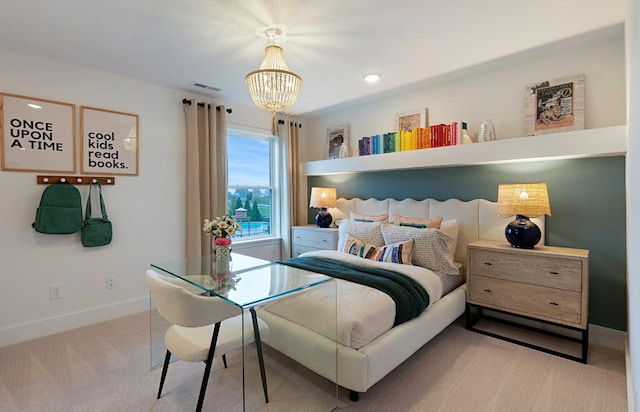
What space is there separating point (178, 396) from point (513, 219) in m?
3.07

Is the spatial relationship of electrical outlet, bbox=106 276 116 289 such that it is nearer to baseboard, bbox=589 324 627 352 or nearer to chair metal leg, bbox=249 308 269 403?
chair metal leg, bbox=249 308 269 403

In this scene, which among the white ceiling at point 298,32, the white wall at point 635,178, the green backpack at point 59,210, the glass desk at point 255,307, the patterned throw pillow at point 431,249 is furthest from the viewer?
the patterned throw pillow at point 431,249

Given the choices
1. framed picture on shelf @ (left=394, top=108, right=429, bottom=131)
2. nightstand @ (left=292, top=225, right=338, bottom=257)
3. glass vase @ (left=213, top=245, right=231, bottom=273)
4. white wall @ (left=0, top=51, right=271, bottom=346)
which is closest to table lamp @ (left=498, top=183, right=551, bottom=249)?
framed picture on shelf @ (left=394, top=108, right=429, bottom=131)

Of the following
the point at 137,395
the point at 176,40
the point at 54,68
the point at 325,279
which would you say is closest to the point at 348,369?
the point at 325,279

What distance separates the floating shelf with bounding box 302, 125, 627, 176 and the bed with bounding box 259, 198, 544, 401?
1.55ft

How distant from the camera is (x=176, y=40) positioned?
243 cm

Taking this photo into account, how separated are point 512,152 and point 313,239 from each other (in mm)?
2501

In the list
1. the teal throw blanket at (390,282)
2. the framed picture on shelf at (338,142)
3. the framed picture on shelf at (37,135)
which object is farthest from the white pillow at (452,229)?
the framed picture on shelf at (37,135)

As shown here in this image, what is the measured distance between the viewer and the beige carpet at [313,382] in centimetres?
187

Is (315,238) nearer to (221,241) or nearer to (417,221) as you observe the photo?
(417,221)

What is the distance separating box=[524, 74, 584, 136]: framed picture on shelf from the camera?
258cm

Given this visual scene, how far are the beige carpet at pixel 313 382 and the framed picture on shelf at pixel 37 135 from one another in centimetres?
156

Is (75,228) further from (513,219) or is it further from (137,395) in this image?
(513,219)

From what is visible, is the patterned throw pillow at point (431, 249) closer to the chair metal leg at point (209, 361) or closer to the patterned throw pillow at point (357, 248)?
the patterned throw pillow at point (357, 248)
